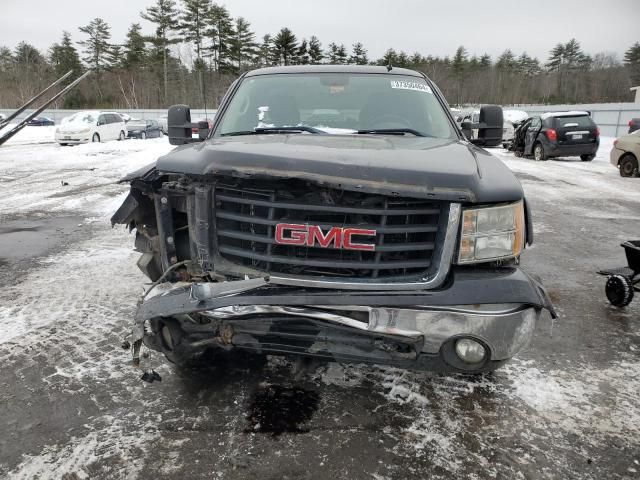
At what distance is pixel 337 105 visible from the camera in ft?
12.6

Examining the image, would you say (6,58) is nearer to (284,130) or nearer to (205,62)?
(205,62)

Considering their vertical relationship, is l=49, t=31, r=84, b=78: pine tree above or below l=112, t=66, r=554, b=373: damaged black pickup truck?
above

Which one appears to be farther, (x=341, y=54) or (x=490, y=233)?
(x=341, y=54)

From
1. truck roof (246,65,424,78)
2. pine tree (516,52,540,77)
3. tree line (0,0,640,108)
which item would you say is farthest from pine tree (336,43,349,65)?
truck roof (246,65,424,78)

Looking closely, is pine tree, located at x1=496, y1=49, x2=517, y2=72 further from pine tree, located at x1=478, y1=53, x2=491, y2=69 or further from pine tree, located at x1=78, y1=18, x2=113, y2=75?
pine tree, located at x1=78, y1=18, x2=113, y2=75

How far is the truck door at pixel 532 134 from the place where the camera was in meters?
17.1

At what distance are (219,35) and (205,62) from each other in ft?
21.2

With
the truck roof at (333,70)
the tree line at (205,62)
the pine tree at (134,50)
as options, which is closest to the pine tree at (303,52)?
the tree line at (205,62)

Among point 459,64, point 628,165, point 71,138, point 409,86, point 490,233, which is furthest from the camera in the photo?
point 459,64

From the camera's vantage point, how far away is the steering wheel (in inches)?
140

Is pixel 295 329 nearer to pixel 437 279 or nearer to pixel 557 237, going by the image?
pixel 437 279

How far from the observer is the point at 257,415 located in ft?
8.59

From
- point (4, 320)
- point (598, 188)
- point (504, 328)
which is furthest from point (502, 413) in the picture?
point (598, 188)

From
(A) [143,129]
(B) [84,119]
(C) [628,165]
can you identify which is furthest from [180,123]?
(A) [143,129]
